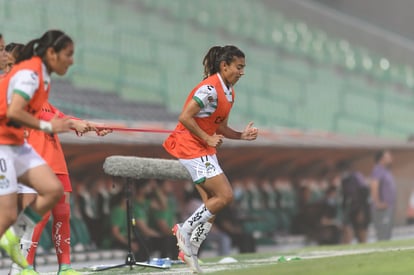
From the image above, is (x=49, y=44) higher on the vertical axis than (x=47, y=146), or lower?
higher

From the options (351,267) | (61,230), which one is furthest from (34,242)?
(351,267)

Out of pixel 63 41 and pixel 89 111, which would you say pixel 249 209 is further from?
pixel 63 41

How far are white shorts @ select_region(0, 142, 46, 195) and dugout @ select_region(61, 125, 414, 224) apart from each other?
799cm

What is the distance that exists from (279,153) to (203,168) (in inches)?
518

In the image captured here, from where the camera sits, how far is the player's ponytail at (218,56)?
10703 millimetres

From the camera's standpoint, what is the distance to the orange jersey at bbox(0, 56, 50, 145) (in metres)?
8.72

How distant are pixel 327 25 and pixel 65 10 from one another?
12541 millimetres

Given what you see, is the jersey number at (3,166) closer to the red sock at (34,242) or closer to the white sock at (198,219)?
the red sock at (34,242)

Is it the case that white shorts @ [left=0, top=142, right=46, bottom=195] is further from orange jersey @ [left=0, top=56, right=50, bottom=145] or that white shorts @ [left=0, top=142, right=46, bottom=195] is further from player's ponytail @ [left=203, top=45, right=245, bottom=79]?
player's ponytail @ [left=203, top=45, right=245, bottom=79]

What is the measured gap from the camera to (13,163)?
8.84 m

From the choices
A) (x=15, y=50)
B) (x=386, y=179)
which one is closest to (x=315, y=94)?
(x=386, y=179)

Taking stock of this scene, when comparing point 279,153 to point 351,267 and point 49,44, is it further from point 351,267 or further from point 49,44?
point 49,44

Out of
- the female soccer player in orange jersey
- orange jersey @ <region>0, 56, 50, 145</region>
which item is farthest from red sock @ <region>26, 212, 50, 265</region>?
orange jersey @ <region>0, 56, 50, 145</region>

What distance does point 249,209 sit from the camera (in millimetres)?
22719
